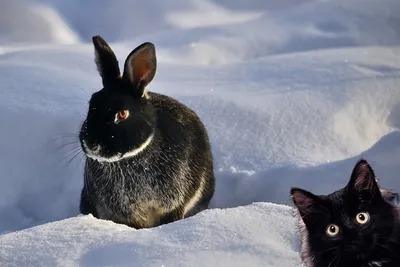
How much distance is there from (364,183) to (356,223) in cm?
11

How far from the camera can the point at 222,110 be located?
4852 mm

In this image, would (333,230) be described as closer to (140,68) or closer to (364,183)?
(364,183)

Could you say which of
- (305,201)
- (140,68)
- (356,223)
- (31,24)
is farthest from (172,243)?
(31,24)

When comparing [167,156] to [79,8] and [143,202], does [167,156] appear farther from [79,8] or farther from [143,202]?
[79,8]

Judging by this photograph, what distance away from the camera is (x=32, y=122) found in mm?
4621

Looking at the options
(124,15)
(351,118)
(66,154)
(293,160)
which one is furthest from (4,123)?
(124,15)

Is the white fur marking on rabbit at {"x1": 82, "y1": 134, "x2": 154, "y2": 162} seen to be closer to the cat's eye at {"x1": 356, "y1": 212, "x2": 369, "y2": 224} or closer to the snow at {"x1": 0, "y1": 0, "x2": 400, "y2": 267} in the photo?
the snow at {"x1": 0, "y1": 0, "x2": 400, "y2": 267}

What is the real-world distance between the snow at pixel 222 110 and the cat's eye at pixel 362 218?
1.70 feet

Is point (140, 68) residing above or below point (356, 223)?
below

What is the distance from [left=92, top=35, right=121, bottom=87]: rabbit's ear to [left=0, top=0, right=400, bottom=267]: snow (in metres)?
0.38

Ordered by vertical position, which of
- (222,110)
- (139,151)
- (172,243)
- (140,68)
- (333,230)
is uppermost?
(333,230)

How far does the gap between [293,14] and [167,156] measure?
143 inches

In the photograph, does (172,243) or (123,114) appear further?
(123,114)

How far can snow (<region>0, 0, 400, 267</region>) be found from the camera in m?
2.64
